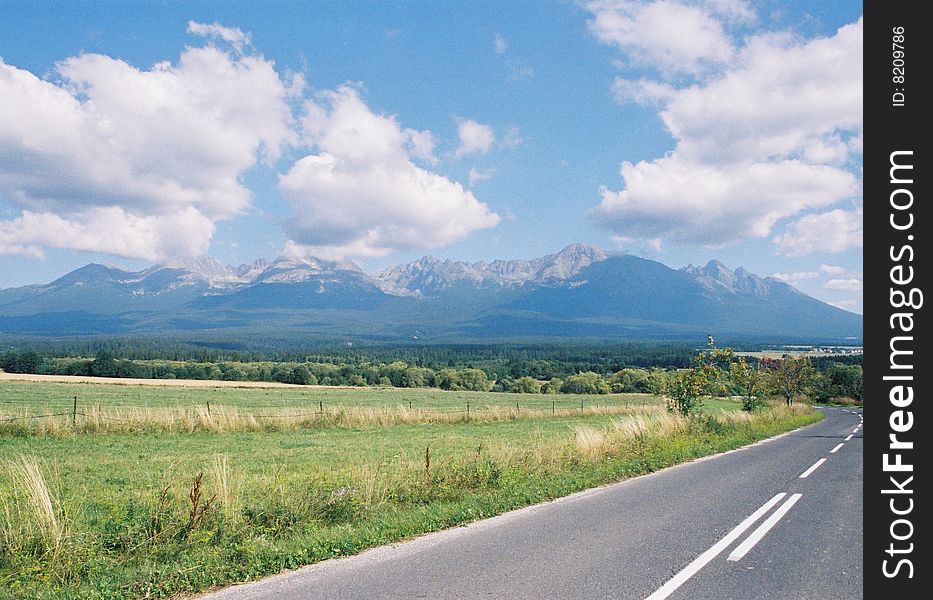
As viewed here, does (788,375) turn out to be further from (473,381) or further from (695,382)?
(695,382)

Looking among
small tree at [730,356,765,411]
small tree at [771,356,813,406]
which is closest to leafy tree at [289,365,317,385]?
small tree at [771,356,813,406]

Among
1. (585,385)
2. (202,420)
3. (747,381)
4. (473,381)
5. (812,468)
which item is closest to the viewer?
(812,468)

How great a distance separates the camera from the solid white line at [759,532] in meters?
8.05

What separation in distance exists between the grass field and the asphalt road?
0.64m

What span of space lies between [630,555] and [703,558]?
2.85 ft

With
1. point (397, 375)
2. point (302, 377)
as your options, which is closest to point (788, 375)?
point (397, 375)

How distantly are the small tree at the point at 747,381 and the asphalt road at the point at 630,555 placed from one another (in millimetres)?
19395

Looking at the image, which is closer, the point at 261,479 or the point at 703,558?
the point at 703,558

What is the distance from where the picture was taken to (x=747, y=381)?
39.0 m

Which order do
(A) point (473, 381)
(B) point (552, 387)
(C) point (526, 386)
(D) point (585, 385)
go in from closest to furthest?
1. (D) point (585, 385)
2. (B) point (552, 387)
3. (C) point (526, 386)
4. (A) point (473, 381)

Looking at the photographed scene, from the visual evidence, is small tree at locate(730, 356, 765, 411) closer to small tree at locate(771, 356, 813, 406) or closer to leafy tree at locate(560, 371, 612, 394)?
small tree at locate(771, 356, 813, 406)

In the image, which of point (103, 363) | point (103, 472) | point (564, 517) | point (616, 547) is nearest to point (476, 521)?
point (564, 517)
